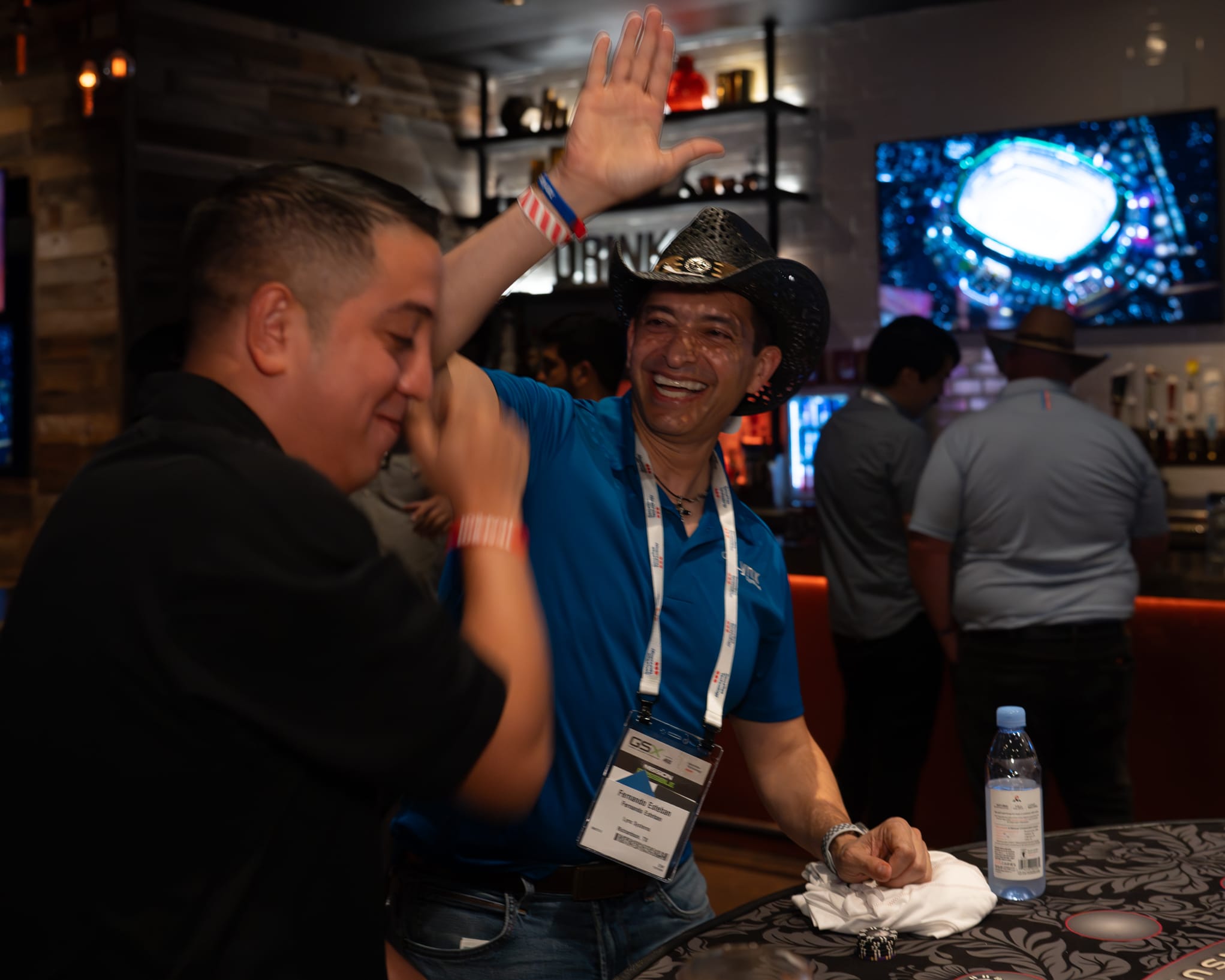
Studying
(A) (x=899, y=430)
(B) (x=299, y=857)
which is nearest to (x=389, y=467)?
(A) (x=899, y=430)

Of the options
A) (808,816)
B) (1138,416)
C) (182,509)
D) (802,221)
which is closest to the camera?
(182,509)

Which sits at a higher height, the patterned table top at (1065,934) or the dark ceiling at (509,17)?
the dark ceiling at (509,17)

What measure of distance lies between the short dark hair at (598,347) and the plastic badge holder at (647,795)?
6.88ft

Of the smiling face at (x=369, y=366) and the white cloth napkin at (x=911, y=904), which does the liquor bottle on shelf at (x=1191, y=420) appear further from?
the smiling face at (x=369, y=366)

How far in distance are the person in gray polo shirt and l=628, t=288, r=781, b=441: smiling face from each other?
1936 mm

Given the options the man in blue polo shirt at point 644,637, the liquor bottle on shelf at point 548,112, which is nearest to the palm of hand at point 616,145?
the man in blue polo shirt at point 644,637

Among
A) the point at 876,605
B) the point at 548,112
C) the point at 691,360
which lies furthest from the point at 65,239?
the point at 691,360

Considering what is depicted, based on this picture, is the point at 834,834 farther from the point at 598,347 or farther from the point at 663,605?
the point at 598,347

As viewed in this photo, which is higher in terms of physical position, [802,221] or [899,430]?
[802,221]

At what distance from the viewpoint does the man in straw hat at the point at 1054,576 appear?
3178 mm

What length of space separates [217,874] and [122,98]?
5490mm

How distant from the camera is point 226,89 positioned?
20.1 ft

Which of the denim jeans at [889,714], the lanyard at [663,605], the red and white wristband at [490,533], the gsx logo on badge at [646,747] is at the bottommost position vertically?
the denim jeans at [889,714]

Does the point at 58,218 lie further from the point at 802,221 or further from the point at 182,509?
the point at 182,509
